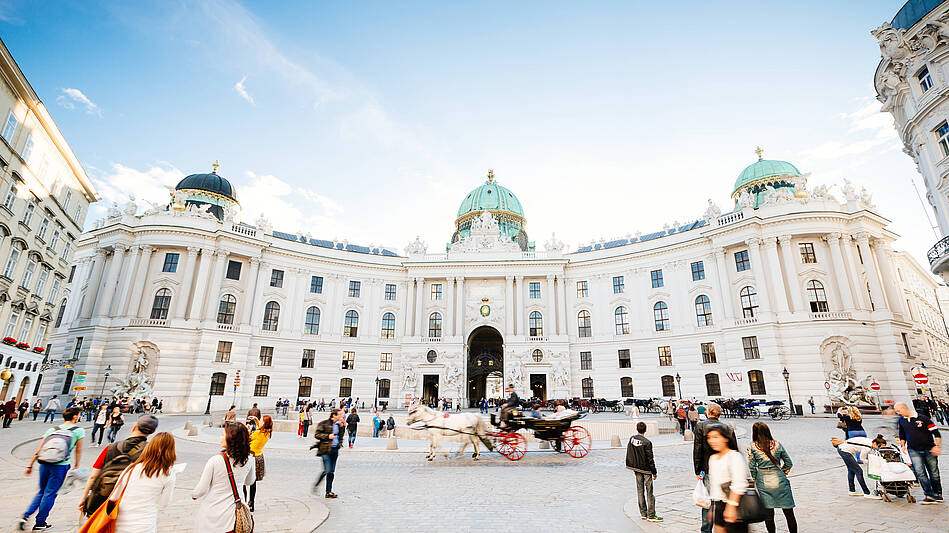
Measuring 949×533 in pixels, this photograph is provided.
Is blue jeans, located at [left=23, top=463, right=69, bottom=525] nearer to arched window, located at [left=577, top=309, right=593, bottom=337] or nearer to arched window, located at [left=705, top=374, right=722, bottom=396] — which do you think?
arched window, located at [left=705, top=374, right=722, bottom=396]

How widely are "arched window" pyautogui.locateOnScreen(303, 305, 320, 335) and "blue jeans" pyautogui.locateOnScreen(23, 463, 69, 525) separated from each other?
38.4 metres

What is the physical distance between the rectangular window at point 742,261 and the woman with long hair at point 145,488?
141 feet

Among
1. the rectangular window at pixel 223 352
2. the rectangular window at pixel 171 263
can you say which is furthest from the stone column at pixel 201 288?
the rectangular window at pixel 223 352

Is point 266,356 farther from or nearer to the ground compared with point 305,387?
farther from the ground

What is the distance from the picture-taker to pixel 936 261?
21.3 metres

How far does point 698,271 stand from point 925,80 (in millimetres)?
20494

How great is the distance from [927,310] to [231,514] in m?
68.5

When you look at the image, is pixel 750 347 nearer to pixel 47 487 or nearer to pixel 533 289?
pixel 533 289

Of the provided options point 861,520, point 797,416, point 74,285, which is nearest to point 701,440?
point 861,520

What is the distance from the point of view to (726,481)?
16.2 feet

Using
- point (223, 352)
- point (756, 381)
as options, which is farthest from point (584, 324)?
point (223, 352)

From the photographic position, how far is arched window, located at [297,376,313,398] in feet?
137

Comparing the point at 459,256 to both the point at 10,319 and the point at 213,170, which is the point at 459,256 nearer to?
the point at 213,170

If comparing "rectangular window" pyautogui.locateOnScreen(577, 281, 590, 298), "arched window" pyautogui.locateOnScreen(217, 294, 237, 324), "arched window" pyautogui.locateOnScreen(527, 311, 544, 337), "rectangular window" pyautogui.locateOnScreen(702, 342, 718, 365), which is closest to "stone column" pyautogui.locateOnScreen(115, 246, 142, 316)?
"arched window" pyautogui.locateOnScreen(217, 294, 237, 324)
